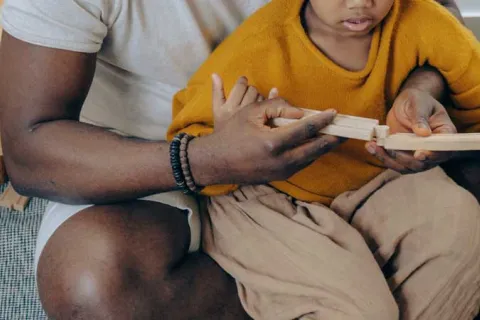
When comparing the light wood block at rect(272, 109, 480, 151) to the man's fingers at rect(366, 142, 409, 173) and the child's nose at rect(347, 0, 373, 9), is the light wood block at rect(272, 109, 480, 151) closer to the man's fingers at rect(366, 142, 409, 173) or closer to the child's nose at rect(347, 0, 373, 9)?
the man's fingers at rect(366, 142, 409, 173)

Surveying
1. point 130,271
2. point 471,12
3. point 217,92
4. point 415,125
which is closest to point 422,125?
point 415,125

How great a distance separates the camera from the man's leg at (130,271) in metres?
0.75

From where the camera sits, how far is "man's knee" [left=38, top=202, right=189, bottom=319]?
745 millimetres

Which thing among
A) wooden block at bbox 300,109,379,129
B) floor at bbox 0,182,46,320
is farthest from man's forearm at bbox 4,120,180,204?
floor at bbox 0,182,46,320

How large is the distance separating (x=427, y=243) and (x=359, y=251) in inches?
3.3

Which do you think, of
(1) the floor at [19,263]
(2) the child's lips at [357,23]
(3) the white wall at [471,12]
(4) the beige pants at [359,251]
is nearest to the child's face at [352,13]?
(2) the child's lips at [357,23]

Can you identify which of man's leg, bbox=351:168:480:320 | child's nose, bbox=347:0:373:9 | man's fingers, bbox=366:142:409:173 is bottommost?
man's leg, bbox=351:168:480:320

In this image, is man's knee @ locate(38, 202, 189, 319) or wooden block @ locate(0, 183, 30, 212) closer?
man's knee @ locate(38, 202, 189, 319)

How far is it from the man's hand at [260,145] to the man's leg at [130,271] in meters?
0.12

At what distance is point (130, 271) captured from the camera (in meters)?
0.76

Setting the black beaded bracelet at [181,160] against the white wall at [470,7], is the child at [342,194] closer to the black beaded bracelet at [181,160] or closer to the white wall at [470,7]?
the black beaded bracelet at [181,160]

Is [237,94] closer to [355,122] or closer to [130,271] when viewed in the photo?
[355,122]

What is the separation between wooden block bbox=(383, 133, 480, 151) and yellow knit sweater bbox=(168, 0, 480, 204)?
16 centimetres

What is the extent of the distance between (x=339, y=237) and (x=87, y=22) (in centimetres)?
40
